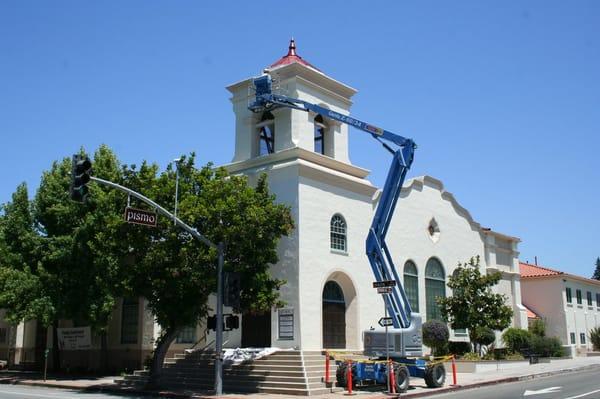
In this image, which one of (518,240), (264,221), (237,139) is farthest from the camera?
(518,240)

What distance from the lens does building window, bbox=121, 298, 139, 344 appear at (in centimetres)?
3288

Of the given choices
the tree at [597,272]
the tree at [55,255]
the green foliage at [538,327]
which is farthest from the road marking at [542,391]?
the tree at [597,272]

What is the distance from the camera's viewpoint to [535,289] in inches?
1913

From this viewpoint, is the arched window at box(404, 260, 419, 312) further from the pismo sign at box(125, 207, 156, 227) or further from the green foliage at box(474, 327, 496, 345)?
the pismo sign at box(125, 207, 156, 227)

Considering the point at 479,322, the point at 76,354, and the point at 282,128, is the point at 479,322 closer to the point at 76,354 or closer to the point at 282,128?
the point at 282,128

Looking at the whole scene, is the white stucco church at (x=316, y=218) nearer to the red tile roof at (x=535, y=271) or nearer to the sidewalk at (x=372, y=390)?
the sidewalk at (x=372, y=390)

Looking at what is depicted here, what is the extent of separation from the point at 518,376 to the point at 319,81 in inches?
616

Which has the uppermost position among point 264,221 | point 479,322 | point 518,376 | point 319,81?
point 319,81

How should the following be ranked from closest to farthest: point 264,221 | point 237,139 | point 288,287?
point 264,221
point 288,287
point 237,139

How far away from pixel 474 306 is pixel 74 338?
20.4m

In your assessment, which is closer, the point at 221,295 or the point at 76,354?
the point at 221,295

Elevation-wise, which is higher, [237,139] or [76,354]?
[237,139]

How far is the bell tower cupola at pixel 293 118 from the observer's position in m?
27.8

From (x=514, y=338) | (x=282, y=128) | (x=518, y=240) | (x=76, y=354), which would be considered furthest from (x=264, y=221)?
(x=518, y=240)
